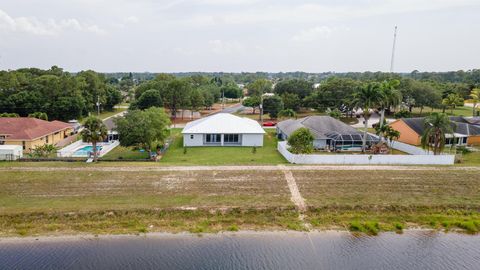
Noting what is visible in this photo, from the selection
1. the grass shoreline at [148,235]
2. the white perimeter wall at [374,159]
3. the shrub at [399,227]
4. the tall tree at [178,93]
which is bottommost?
the grass shoreline at [148,235]

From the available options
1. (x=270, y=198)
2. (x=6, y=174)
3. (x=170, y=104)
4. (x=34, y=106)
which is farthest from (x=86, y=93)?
(x=270, y=198)

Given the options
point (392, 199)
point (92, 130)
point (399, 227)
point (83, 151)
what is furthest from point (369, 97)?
point (83, 151)

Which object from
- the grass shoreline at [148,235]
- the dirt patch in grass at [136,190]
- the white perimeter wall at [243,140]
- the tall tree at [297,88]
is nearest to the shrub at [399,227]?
the grass shoreline at [148,235]

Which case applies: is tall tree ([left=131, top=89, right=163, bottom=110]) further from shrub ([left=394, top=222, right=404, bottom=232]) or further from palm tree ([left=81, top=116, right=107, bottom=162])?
shrub ([left=394, top=222, right=404, bottom=232])

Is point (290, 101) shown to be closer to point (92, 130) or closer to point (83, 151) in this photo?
point (83, 151)

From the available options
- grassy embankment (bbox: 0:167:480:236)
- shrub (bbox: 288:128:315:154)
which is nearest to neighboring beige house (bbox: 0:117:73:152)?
grassy embankment (bbox: 0:167:480:236)

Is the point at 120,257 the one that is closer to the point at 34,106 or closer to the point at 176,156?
the point at 176,156

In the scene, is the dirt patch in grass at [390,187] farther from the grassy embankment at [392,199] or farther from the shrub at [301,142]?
the shrub at [301,142]
